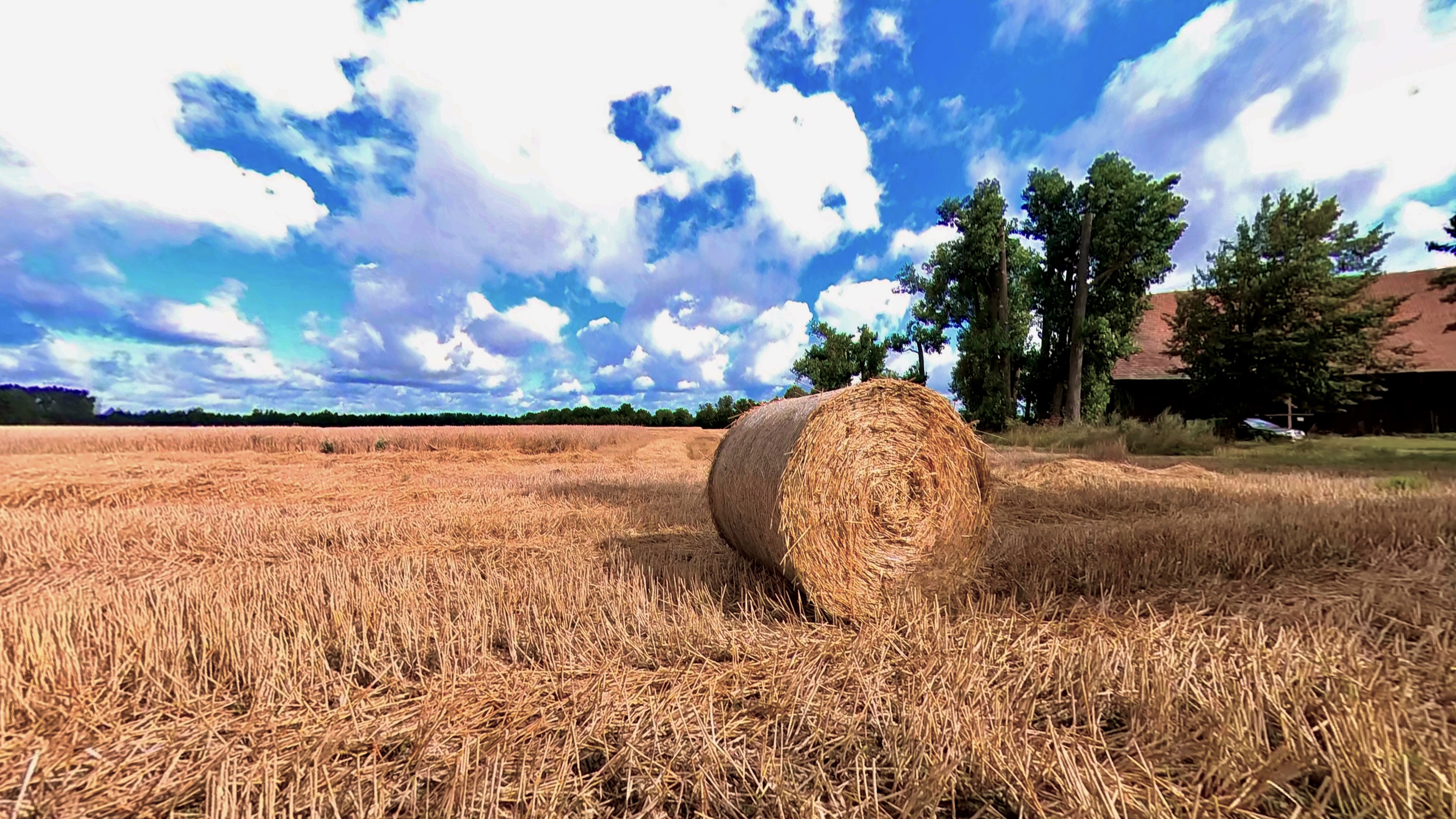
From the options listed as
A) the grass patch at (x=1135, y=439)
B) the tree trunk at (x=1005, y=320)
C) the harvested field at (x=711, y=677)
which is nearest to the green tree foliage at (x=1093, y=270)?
the tree trunk at (x=1005, y=320)

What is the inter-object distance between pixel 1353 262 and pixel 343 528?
34292 mm

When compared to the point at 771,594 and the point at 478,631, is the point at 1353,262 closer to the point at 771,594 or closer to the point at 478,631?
the point at 771,594

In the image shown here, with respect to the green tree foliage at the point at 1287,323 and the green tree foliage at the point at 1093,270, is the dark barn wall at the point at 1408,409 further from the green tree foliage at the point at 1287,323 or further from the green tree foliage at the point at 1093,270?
the green tree foliage at the point at 1093,270

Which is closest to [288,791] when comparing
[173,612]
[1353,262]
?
[173,612]

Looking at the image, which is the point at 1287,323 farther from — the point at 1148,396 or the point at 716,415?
the point at 716,415

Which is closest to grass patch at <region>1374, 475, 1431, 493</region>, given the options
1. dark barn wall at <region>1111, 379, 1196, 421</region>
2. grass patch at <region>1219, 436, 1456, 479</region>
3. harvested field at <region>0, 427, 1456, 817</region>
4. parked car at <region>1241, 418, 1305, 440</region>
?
grass patch at <region>1219, 436, 1456, 479</region>

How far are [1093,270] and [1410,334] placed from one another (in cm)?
1523

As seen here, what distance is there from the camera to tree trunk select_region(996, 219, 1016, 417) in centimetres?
2405

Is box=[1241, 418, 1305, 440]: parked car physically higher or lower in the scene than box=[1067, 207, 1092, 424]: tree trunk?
lower

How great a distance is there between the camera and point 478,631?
3195 mm

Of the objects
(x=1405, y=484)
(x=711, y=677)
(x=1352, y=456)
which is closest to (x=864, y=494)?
(x=711, y=677)

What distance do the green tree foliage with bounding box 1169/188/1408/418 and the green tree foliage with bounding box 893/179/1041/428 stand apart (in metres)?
5.86

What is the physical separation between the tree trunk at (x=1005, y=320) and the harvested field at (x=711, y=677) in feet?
63.5

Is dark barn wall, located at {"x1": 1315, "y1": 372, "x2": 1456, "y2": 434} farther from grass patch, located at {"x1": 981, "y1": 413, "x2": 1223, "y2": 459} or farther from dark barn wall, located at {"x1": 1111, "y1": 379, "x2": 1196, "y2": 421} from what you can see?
grass patch, located at {"x1": 981, "y1": 413, "x2": 1223, "y2": 459}
